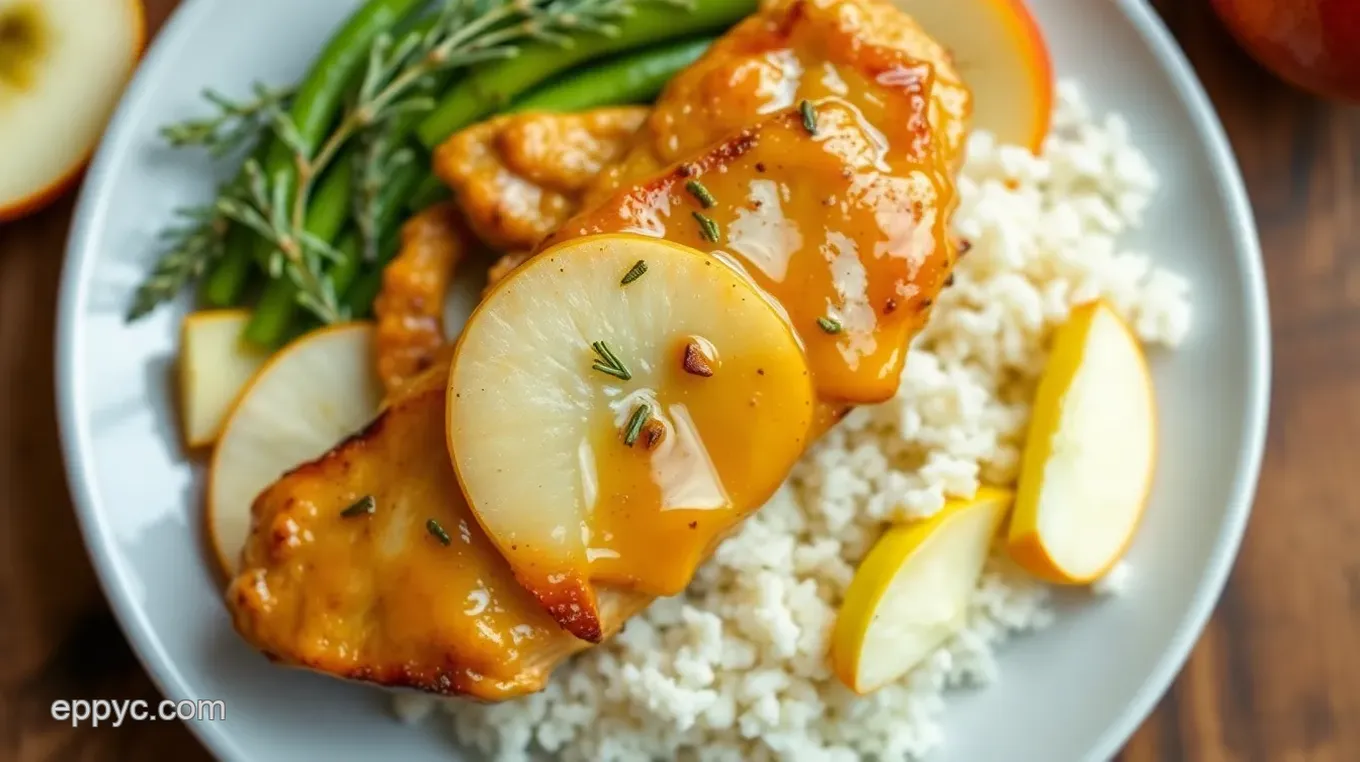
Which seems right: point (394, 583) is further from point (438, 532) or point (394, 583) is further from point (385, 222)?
point (385, 222)

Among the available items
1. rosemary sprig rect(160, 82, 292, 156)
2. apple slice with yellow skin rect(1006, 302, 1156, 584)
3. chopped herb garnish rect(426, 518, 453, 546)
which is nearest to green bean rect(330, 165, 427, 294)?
rosemary sprig rect(160, 82, 292, 156)

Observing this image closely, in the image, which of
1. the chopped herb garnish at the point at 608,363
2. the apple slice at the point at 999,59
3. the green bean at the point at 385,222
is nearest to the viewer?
the chopped herb garnish at the point at 608,363

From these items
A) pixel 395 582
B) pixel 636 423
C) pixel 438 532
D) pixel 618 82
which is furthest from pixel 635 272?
pixel 618 82

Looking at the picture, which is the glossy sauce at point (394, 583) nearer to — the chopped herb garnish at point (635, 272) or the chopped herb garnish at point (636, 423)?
the chopped herb garnish at point (636, 423)

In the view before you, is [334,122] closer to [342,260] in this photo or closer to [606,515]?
[342,260]

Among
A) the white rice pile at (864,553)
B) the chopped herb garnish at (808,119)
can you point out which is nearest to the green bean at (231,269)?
the white rice pile at (864,553)

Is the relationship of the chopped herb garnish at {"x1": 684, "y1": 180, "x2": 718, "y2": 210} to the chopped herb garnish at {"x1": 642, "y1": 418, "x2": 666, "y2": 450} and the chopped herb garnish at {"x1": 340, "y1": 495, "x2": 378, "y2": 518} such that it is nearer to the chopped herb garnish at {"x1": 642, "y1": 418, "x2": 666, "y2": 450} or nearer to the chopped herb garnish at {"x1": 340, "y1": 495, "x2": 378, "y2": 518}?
the chopped herb garnish at {"x1": 642, "y1": 418, "x2": 666, "y2": 450}
